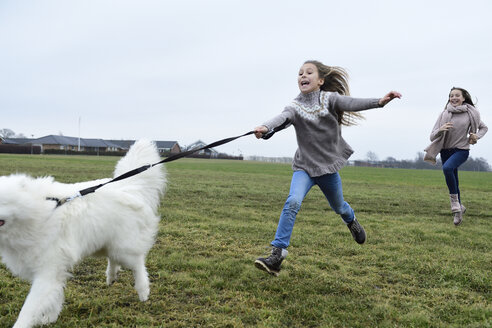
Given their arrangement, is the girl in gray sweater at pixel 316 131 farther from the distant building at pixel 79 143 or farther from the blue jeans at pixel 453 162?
the distant building at pixel 79 143

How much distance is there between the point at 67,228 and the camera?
318 centimetres

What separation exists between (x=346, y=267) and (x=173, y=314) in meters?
2.45

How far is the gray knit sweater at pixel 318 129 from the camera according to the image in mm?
4465

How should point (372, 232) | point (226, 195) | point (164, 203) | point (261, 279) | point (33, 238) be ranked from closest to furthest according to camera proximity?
point (33, 238) → point (261, 279) → point (372, 232) → point (164, 203) → point (226, 195)

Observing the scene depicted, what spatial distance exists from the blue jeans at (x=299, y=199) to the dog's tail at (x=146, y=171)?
140 centimetres

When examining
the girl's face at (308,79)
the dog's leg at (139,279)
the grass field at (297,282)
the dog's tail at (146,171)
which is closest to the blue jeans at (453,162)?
the grass field at (297,282)

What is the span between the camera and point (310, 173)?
4.50 metres

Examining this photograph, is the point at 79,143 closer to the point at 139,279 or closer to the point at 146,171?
the point at 146,171

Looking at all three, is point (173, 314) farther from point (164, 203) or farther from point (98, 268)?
point (164, 203)

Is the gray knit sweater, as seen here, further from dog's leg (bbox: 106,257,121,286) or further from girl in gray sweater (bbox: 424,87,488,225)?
girl in gray sweater (bbox: 424,87,488,225)

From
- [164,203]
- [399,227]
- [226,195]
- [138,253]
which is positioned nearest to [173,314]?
[138,253]

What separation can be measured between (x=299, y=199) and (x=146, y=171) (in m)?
1.72

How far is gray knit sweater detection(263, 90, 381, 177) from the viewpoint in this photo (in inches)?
176

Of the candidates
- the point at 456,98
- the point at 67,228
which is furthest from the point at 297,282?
the point at 456,98
